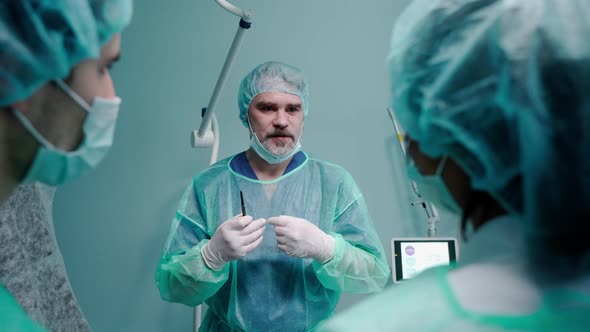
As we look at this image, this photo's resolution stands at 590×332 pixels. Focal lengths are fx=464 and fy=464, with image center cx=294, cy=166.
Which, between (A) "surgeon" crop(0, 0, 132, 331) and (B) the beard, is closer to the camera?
(A) "surgeon" crop(0, 0, 132, 331)

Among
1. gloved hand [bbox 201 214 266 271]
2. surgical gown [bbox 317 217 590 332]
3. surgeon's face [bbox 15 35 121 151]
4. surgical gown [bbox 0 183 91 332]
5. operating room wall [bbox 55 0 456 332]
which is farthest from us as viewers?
operating room wall [bbox 55 0 456 332]

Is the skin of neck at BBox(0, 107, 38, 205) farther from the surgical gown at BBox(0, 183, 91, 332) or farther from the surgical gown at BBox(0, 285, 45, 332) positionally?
the surgical gown at BBox(0, 183, 91, 332)

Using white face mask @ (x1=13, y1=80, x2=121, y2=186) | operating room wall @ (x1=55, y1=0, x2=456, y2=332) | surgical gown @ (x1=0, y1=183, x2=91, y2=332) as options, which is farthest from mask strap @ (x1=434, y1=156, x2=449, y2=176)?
operating room wall @ (x1=55, y1=0, x2=456, y2=332)

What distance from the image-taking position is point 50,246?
1.65 meters

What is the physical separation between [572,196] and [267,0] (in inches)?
69.5

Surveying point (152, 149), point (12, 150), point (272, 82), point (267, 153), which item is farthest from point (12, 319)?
point (152, 149)

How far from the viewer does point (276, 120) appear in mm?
1440

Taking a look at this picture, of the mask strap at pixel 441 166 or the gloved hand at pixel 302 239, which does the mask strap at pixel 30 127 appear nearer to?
the mask strap at pixel 441 166

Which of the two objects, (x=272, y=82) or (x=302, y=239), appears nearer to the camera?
(x=302, y=239)

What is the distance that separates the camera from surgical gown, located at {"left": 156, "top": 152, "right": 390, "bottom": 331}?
1277mm

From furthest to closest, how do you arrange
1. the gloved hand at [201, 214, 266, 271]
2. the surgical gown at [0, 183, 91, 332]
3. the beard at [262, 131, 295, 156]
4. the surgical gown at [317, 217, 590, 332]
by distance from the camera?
the beard at [262, 131, 295, 156] < the surgical gown at [0, 183, 91, 332] < the gloved hand at [201, 214, 266, 271] < the surgical gown at [317, 217, 590, 332]

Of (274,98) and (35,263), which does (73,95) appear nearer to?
(274,98)

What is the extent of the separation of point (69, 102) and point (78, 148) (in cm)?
7

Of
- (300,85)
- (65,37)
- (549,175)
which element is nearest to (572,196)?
(549,175)
